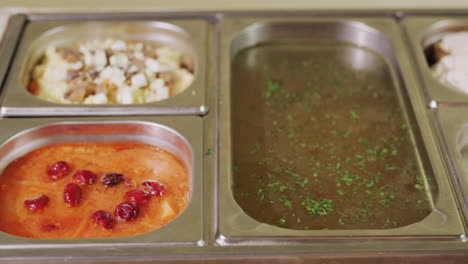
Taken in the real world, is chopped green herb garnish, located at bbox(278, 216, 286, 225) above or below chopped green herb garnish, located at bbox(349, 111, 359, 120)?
below

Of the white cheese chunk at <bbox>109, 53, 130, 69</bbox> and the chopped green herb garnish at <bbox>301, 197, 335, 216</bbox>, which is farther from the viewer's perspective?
the white cheese chunk at <bbox>109, 53, 130, 69</bbox>

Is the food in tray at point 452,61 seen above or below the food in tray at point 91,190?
above

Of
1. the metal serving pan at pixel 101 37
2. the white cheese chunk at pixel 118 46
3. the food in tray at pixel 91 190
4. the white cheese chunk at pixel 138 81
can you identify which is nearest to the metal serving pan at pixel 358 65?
the metal serving pan at pixel 101 37

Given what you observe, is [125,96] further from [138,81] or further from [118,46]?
[118,46]

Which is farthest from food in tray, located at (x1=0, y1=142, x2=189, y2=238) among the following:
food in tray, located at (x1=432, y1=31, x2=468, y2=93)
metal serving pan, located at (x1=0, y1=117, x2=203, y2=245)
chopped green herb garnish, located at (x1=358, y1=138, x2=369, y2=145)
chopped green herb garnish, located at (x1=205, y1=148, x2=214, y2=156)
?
food in tray, located at (x1=432, y1=31, x2=468, y2=93)

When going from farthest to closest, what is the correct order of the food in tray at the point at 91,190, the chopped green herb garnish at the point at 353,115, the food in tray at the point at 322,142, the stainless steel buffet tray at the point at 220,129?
the chopped green herb garnish at the point at 353,115 → the food in tray at the point at 322,142 → the food in tray at the point at 91,190 → the stainless steel buffet tray at the point at 220,129

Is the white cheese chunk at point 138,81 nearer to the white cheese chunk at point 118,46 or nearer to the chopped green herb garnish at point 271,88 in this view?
the white cheese chunk at point 118,46

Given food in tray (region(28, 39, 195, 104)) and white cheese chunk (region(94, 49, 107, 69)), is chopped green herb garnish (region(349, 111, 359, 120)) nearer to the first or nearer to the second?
food in tray (region(28, 39, 195, 104))
